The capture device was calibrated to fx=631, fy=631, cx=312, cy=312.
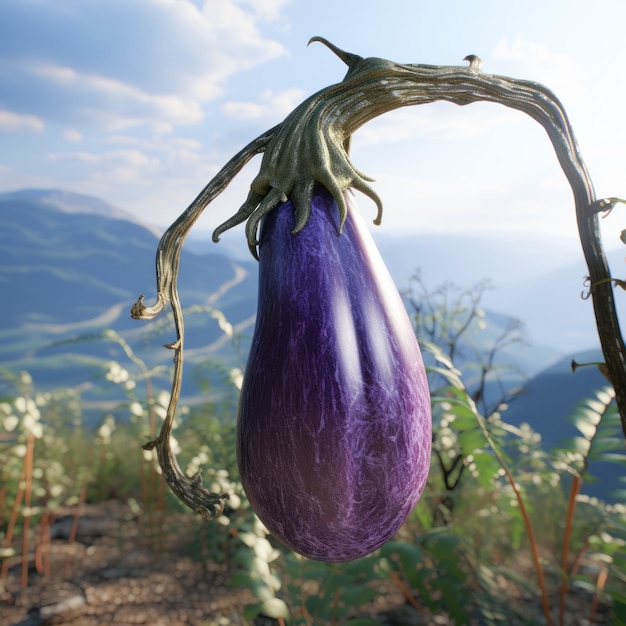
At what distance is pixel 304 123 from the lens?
1.52ft

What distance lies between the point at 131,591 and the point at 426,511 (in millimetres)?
827

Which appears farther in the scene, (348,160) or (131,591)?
(131,591)

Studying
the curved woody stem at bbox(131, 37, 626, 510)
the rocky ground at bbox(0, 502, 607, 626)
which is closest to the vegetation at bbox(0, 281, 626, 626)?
the rocky ground at bbox(0, 502, 607, 626)

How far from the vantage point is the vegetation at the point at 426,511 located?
1.13 metres

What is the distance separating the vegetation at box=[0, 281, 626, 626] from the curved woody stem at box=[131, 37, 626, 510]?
48 centimetres

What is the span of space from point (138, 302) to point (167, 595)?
56.2 inches

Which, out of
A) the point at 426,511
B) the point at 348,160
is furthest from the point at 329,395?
the point at 426,511

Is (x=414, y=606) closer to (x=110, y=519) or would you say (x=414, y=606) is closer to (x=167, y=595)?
(x=167, y=595)

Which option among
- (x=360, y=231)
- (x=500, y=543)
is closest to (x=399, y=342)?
(x=360, y=231)

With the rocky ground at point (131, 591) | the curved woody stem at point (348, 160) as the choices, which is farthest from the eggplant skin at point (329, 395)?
the rocky ground at point (131, 591)

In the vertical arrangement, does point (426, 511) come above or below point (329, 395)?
below

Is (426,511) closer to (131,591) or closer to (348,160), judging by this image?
(131,591)

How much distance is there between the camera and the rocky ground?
155cm

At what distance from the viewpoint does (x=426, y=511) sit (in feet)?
5.79
